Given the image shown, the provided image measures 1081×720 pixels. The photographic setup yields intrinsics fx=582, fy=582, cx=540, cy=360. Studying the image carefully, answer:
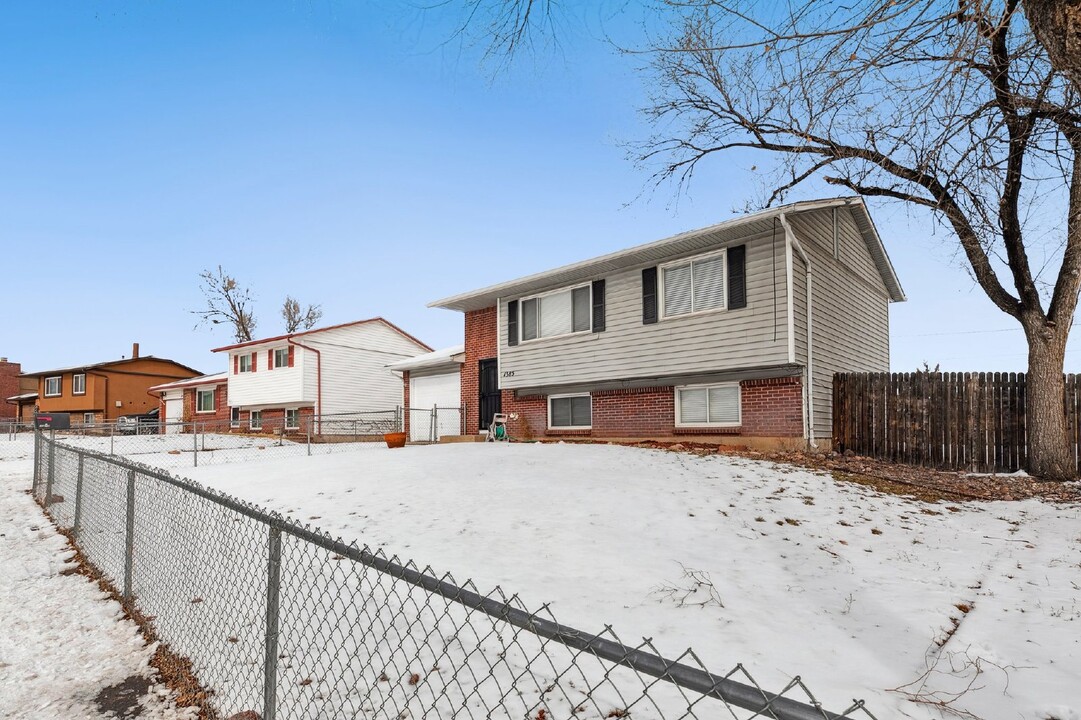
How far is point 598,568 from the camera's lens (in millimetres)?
5398

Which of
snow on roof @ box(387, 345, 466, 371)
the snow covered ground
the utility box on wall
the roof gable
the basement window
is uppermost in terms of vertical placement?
the roof gable

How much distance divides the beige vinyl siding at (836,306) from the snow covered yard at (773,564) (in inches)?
170

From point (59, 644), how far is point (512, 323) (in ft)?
48.5

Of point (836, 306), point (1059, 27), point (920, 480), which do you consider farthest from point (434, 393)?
point (1059, 27)

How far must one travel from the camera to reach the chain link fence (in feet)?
6.84

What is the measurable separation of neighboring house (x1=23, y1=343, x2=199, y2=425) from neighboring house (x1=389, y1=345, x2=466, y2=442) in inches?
1188

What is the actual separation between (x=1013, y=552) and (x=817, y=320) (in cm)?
838

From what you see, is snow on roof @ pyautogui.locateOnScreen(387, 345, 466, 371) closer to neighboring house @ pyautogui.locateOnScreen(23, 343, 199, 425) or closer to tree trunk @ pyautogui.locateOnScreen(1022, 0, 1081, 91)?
tree trunk @ pyautogui.locateOnScreen(1022, 0, 1081, 91)

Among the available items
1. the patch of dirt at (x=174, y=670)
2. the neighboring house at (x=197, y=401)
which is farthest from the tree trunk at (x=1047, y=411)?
the neighboring house at (x=197, y=401)

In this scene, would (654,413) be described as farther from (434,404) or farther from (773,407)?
(434,404)

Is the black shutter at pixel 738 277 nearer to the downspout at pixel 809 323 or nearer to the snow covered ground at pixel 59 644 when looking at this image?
the downspout at pixel 809 323

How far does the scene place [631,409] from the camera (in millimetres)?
16219

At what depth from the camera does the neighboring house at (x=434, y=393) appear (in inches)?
850

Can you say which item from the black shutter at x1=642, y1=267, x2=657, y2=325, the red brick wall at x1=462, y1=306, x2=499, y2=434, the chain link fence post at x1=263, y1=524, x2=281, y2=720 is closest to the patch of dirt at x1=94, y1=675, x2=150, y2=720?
the chain link fence post at x1=263, y1=524, x2=281, y2=720
